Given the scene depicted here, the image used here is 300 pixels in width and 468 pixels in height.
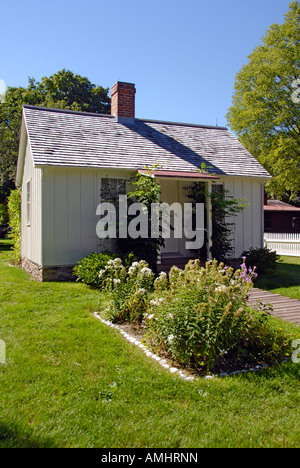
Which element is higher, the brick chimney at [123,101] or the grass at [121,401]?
the brick chimney at [123,101]

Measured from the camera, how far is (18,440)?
3051 mm

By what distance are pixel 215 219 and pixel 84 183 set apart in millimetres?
3914

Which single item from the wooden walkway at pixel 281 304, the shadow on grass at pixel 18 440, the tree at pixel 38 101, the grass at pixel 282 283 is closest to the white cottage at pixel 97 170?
the grass at pixel 282 283

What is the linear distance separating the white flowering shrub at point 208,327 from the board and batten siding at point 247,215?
7660 mm

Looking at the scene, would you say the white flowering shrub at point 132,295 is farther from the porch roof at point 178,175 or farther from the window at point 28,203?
the window at point 28,203

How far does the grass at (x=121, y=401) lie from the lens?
3.12m

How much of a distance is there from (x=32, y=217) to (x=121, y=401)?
9.08 meters

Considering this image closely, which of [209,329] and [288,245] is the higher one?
[288,245]

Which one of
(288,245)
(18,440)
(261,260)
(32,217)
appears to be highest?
(32,217)

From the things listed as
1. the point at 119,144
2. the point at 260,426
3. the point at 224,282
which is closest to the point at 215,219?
the point at 119,144

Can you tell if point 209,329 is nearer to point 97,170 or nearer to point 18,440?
point 18,440

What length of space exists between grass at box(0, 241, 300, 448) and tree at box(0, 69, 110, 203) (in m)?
19.7

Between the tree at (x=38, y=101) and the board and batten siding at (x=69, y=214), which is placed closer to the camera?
the board and batten siding at (x=69, y=214)

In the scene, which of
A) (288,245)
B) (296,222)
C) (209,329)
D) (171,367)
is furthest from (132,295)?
(296,222)
